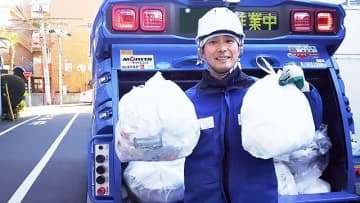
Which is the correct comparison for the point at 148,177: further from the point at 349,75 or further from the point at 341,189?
the point at 349,75

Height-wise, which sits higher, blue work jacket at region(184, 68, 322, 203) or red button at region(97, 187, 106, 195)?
blue work jacket at region(184, 68, 322, 203)

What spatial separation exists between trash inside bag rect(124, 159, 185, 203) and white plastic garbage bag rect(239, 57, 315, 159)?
0.97m

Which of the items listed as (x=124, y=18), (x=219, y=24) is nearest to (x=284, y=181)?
(x=219, y=24)

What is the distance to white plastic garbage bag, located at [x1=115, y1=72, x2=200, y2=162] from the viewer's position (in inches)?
89.0

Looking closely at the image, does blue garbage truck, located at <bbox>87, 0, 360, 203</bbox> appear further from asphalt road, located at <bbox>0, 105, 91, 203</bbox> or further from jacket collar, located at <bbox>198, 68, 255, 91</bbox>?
asphalt road, located at <bbox>0, 105, 91, 203</bbox>

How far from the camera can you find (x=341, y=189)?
11.6ft

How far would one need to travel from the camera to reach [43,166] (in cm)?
885

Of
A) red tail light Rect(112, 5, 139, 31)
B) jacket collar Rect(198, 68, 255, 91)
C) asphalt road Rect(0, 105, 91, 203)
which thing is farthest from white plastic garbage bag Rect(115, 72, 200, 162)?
asphalt road Rect(0, 105, 91, 203)

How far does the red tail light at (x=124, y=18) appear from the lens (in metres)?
3.59

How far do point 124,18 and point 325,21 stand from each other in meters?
1.56

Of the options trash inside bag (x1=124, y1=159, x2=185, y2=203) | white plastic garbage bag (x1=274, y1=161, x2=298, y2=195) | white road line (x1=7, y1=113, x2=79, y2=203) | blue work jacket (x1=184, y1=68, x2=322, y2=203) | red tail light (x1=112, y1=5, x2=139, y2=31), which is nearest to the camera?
blue work jacket (x1=184, y1=68, x2=322, y2=203)

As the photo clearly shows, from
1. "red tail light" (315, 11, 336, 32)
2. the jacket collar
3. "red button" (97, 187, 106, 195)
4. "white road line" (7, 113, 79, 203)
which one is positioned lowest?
"white road line" (7, 113, 79, 203)

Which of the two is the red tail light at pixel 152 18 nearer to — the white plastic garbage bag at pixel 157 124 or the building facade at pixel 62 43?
the white plastic garbage bag at pixel 157 124

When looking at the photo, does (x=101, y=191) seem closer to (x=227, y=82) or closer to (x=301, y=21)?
(x=227, y=82)
